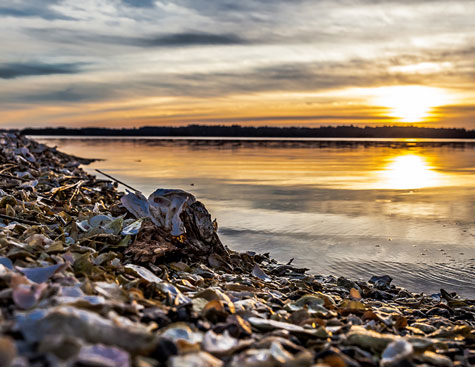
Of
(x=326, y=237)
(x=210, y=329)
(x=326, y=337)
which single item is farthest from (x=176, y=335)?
(x=326, y=237)

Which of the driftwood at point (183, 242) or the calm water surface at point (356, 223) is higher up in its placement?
the driftwood at point (183, 242)

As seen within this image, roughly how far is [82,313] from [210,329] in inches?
28.0

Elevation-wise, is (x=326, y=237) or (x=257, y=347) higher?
(x=257, y=347)

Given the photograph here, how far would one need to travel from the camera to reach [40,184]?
788cm

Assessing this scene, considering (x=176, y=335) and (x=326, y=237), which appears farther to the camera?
(x=326, y=237)

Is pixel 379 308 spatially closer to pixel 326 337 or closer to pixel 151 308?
pixel 326 337

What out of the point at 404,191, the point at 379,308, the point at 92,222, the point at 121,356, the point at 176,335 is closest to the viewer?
A: the point at 121,356

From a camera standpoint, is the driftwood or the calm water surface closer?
the driftwood

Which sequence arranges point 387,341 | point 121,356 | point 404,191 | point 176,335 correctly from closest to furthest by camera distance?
point 121,356, point 176,335, point 387,341, point 404,191

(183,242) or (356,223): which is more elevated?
(183,242)

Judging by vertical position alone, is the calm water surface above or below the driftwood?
below

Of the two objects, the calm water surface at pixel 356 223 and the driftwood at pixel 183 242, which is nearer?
the driftwood at pixel 183 242

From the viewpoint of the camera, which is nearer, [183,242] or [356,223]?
[183,242]

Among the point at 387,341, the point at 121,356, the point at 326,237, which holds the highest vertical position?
the point at 121,356
